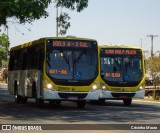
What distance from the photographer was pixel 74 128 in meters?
15.4

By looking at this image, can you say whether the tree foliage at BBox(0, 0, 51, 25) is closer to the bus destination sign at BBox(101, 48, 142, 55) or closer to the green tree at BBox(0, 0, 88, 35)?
the green tree at BBox(0, 0, 88, 35)

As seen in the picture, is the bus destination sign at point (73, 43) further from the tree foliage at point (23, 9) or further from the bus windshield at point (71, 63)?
the tree foliage at point (23, 9)

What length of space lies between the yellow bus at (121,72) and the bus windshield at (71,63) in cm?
395

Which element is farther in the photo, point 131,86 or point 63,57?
point 131,86

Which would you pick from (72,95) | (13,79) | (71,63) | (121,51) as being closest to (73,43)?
(71,63)

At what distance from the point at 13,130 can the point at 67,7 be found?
12521 millimetres

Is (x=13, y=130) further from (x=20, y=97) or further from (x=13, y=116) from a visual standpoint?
(x=20, y=97)

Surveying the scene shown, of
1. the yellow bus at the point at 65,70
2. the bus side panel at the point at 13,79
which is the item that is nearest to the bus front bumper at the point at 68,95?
the yellow bus at the point at 65,70

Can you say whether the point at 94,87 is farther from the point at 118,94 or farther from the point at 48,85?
the point at 118,94

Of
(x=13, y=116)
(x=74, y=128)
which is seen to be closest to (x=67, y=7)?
(x=13, y=116)

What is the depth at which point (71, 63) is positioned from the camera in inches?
924

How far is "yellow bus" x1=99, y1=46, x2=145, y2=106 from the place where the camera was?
90.5 ft

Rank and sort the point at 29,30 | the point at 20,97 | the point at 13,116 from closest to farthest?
the point at 13,116 → the point at 29,30 → the point at 20,97

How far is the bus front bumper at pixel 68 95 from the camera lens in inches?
904
